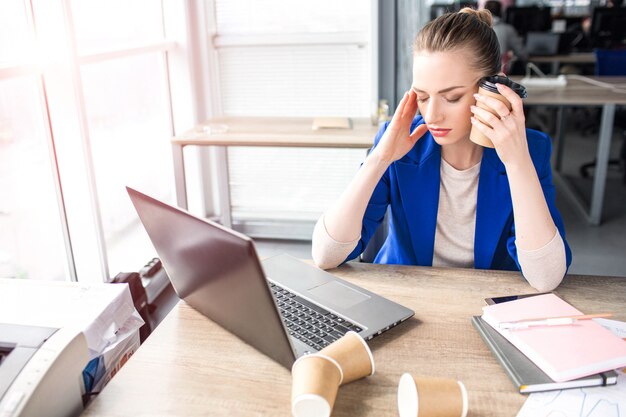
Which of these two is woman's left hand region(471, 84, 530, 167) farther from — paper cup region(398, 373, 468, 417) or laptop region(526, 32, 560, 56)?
laptop region(526, 32, 560, 56)

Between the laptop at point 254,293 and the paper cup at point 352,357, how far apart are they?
0.06m

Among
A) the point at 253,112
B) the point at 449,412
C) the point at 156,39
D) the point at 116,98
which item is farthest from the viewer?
the point at 253,112

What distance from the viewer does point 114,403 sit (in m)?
0.83

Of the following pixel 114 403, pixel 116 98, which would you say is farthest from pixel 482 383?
pixel 116 98

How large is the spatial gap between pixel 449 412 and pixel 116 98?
235cm

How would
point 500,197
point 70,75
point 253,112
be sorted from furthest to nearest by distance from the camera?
point 253,112, point 70,75, point 500,197

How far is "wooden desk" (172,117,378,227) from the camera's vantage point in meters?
2.48

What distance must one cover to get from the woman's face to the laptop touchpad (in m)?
0.42

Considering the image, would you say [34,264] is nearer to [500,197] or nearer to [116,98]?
[116,98]

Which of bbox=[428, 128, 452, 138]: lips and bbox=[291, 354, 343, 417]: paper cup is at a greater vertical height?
bbox=[428, 128, 452, 138]: lips

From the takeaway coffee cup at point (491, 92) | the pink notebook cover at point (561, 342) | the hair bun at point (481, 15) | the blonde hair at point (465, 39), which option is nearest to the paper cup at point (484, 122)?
the takeaway coffee cup at point (491, 92)

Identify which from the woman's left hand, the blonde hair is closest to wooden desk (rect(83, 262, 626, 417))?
the woman's left hand

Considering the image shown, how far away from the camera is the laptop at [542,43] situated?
19.4ft

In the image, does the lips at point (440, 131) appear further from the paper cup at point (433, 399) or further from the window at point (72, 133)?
the window at point (72, 133)
